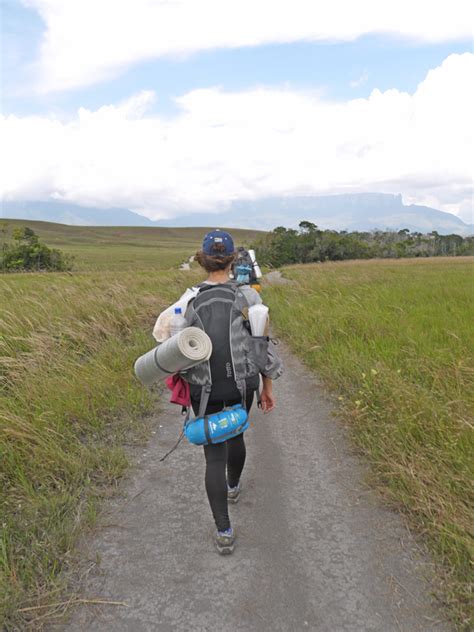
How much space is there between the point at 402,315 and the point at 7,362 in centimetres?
685

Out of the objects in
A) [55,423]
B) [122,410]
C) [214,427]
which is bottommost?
[122,410]

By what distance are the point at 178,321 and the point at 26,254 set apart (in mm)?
43748

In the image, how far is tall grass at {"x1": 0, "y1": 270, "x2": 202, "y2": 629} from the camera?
7.77ft

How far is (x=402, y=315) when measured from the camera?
7.72 m

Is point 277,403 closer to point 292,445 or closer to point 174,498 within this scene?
point 292,445

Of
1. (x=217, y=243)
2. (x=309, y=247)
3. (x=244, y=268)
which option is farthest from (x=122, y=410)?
(x=309, y=247)

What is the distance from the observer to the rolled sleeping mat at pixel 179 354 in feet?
7.18

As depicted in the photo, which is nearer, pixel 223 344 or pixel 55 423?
pixel 223 344

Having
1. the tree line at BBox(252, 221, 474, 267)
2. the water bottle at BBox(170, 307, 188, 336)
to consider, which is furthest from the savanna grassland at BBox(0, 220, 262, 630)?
the tree line at BBox(252, 221, 474, 267)

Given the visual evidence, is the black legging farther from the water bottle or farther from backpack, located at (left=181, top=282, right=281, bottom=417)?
the water bottle

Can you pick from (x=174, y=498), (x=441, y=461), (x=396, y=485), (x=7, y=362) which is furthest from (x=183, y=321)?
(x=7, y=362)

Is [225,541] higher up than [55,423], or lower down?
lower down

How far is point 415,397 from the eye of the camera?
13.1 feet

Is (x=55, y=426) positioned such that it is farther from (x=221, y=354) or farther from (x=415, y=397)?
(x=415, y=397)
